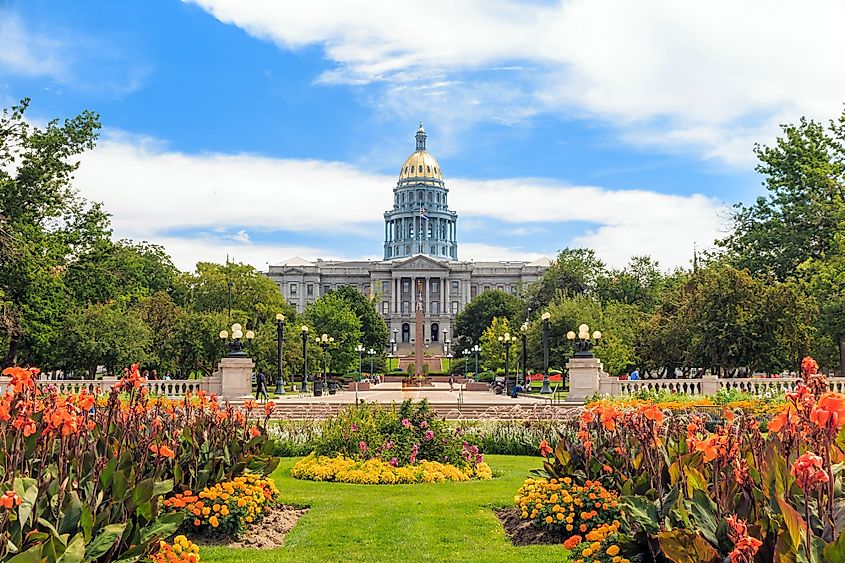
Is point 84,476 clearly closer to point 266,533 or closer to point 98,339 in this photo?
point 266,533

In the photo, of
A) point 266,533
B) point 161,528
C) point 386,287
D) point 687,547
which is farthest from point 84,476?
point 386,287

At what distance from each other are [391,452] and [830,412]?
1154 centimetres

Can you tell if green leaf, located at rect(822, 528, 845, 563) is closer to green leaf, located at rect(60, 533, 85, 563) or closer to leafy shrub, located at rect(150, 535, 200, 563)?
green leaf, located at rect(60, 533, 85, 563)

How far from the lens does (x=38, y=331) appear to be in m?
35.3

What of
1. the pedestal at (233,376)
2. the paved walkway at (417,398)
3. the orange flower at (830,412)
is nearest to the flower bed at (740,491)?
the orange flower at (830,412)

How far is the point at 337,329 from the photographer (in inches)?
2857

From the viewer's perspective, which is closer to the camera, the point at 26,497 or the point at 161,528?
the point at 26,497

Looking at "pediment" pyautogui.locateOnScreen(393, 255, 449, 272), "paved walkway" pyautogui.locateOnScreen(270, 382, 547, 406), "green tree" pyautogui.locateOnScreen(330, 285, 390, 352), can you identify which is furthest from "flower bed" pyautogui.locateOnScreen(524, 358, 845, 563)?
"pediment" pyautogui.locateOnScreen(393, 255, 449, 272)

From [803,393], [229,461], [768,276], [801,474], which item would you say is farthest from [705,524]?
[768,276]

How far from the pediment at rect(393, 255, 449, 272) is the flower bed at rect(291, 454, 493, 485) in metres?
131

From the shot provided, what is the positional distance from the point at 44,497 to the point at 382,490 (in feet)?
26.5

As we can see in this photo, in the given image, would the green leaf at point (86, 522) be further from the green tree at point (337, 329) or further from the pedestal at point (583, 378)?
the green tree at point (337, 329)

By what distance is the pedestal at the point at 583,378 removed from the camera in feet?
103

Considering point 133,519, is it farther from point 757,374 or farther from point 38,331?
point 757,374
